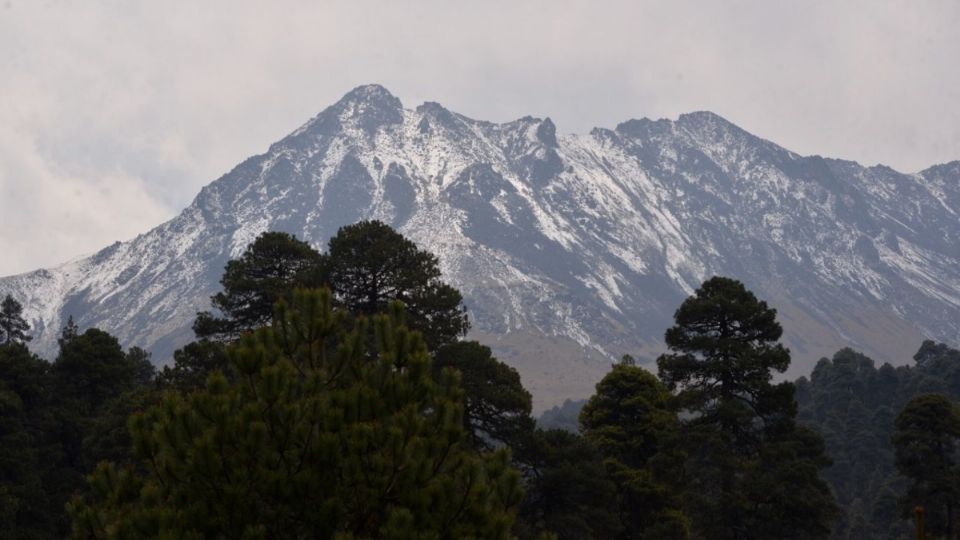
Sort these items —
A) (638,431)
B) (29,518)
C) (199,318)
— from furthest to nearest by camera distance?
(199,318) → (638,431) → (29,518)

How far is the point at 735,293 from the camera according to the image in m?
41.2

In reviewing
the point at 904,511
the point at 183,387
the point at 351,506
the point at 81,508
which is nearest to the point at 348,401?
the point at 351,506

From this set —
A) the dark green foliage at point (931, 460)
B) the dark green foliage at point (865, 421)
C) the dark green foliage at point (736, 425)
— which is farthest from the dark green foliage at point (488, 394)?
the dark green foliage at point (865, 421)

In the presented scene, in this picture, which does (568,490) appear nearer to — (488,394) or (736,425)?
(488,394)

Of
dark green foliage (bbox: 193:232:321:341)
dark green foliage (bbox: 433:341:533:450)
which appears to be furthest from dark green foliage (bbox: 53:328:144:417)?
dark green foliage (bbox: 433:341:533:450)

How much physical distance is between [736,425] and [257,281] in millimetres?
22572

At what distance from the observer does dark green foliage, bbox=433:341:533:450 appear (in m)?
37.6

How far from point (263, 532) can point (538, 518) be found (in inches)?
1074

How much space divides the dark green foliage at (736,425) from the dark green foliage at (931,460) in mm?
8614

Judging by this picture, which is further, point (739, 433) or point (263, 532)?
point (739, 433)

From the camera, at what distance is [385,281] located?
41875 millimetres

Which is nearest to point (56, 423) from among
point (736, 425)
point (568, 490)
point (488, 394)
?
point (488, 394)

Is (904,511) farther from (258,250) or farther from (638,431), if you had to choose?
(258,250)

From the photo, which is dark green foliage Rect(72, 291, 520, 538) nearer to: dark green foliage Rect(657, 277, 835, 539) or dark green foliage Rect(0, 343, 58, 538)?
dark green foliage Rect(0, 343, 58, 538)
